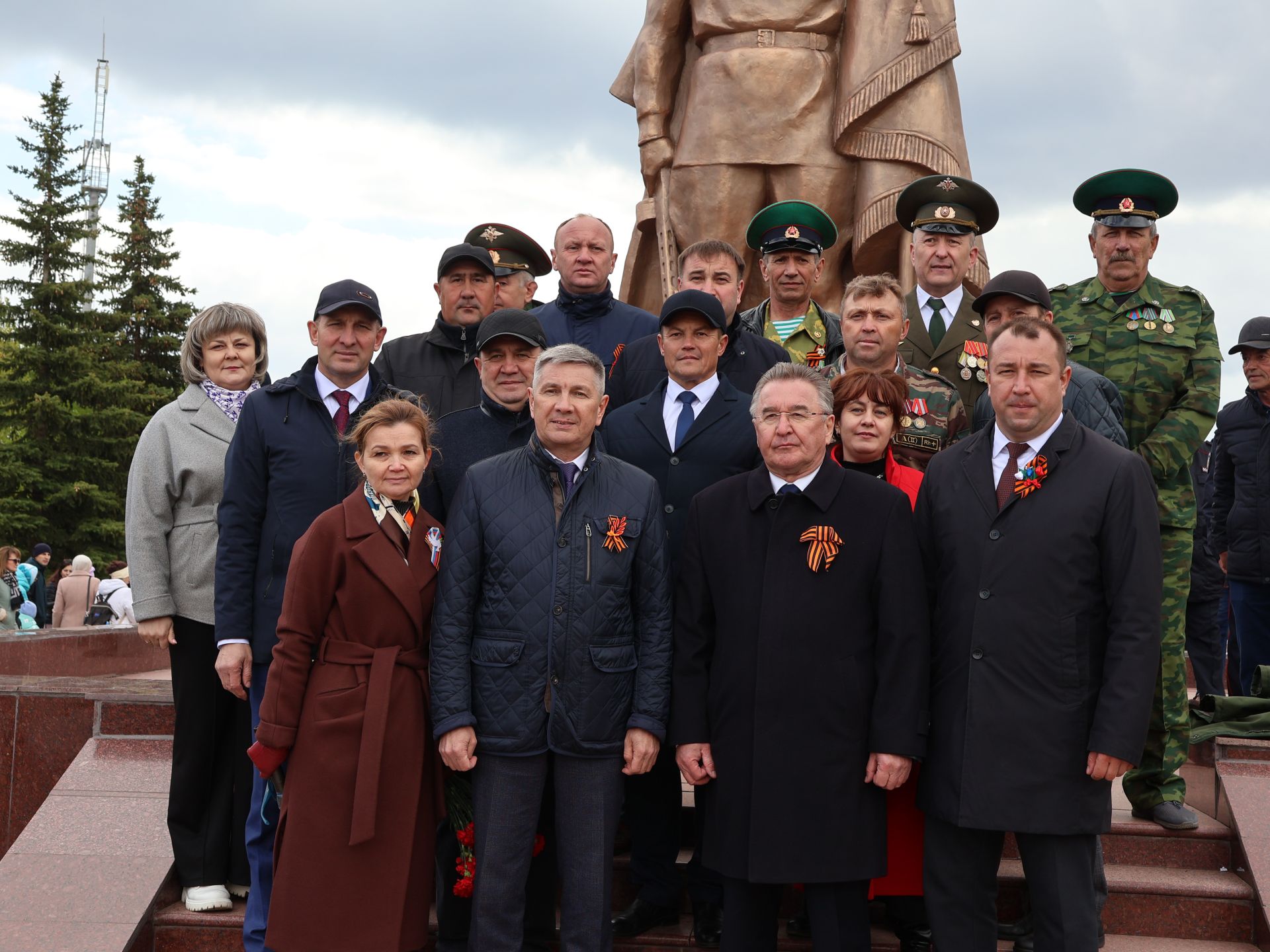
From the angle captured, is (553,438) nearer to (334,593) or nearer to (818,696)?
(334,593)

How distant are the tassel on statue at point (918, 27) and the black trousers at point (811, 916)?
508cm

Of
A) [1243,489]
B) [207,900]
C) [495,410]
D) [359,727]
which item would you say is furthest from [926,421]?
[1243,489]

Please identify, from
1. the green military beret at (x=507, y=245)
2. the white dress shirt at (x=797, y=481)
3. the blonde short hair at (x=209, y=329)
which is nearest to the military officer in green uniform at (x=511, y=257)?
the green military beret at (x=507, y=245)

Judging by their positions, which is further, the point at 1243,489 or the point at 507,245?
the point at 1243,489

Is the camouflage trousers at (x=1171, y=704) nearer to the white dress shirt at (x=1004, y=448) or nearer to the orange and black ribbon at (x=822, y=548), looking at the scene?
the white dress shirt at (x=1004, y=448)

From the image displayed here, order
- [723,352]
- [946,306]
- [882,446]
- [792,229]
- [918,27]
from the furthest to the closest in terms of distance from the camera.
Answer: [918,27] → [792,229] → [946,306] → [723,352] → [882,446]

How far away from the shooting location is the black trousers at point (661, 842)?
4098mm

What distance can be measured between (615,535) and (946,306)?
193 centimetres

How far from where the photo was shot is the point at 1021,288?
169 inches

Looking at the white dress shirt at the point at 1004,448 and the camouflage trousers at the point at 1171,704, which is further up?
the white dress shirt at the point at 1004,448

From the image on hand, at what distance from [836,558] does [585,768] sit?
3.09 feet

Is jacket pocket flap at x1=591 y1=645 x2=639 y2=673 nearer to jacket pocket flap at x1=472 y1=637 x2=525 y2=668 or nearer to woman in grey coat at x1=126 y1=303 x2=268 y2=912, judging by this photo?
jacket pocket flap at x1=472 y1=637 x2=525 y2=668

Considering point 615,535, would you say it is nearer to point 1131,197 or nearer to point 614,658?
point 614,658

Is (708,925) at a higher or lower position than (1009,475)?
lower
